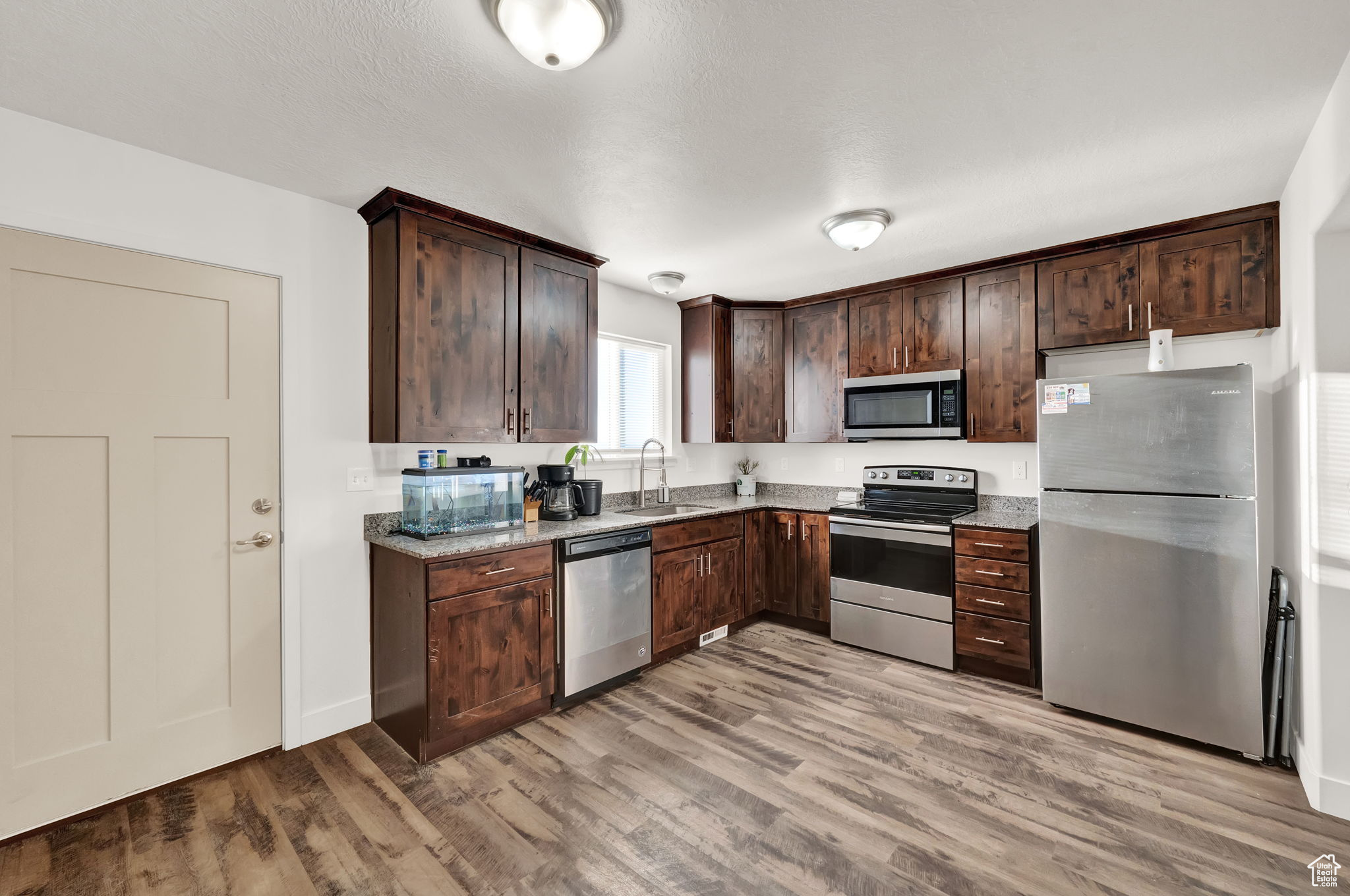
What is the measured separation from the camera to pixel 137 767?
2.29m

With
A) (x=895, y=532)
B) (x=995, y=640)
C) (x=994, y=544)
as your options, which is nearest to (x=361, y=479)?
(x=895, y=532)

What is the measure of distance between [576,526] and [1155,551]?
9.41ft

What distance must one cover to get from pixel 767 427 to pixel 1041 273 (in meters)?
2.10

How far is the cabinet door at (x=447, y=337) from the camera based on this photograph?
276 centimetres

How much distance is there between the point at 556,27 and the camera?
5.03 ft

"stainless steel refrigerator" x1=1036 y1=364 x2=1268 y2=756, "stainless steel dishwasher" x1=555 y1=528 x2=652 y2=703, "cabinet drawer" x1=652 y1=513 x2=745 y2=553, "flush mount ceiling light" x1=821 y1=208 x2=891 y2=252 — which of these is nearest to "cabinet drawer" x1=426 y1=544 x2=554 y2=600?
"stainless steel dishwasher" x1=555 y1=528 x2=652 y2=703

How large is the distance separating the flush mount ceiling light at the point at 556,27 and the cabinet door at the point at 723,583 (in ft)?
9.77

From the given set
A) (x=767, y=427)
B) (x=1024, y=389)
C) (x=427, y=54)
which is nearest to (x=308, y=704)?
(x=427, y=54)

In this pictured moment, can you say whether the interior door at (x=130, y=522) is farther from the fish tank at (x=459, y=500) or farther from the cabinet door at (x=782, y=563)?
the cabinet door at (x=782, y=563)

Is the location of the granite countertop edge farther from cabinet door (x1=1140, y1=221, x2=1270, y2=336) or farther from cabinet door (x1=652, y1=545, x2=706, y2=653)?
cabinet door (x1=1140, y1=221, x2=1270, y2=336)

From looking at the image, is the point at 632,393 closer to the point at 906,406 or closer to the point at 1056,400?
the point at 906,406

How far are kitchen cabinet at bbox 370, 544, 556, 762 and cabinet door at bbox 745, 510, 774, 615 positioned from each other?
1.79m

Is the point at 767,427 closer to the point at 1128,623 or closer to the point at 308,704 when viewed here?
the point at 1128,623

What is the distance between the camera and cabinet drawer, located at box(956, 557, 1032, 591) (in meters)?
3.34
